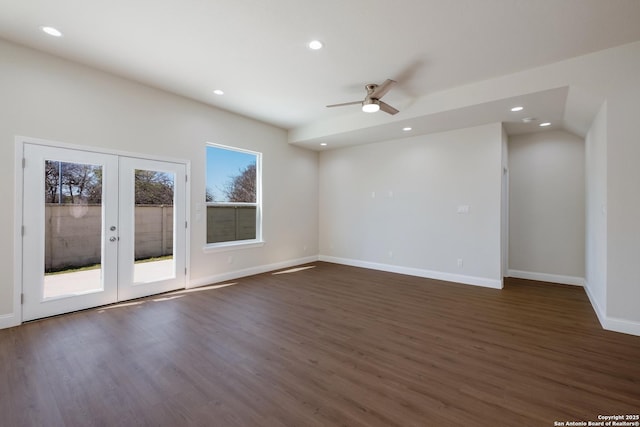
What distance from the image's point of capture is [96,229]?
3799 millimetres

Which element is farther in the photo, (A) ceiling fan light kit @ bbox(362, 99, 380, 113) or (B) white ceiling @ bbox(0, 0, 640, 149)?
(A) ceiling fan light kit @ bbox(362, 99, 380, 113)

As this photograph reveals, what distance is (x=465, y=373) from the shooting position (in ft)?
7.54

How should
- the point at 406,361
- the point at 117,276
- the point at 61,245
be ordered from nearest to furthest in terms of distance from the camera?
the point at 406,361 → the point at 61,245 → the point at 117,276

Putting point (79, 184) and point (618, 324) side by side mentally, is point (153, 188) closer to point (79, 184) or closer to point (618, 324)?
A: point (79, 184)

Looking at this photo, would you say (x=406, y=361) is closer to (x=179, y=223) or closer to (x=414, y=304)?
(x=414, y=304)

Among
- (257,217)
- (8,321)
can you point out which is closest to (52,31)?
(8,321)

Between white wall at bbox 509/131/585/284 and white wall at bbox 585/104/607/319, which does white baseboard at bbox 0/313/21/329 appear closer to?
white wall at bbox 585/104/607/319

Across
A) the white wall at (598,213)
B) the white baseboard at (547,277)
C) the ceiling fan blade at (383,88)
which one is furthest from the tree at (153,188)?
the white baseboard at (547,277)

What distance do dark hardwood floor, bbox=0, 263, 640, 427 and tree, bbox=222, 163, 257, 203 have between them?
2241 mm

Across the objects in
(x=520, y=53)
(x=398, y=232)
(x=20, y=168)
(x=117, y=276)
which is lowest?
(x=117, y=276)

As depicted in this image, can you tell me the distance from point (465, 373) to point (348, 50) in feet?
11.3

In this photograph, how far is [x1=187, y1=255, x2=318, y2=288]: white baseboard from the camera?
194 inches

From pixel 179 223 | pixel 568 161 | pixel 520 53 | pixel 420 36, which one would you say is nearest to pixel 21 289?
pixel 179 223

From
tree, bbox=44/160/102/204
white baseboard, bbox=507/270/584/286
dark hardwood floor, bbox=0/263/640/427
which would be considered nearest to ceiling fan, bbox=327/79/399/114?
dark hardwood floor, bbox=0/263/640/427
